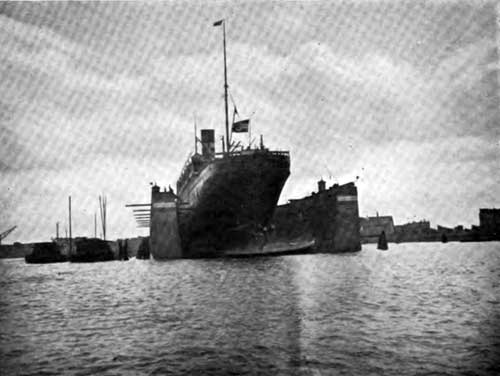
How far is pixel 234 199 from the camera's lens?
44.4 meters

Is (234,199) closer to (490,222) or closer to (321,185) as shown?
(321,185)

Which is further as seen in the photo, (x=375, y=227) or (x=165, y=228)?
(x=375, y=227)

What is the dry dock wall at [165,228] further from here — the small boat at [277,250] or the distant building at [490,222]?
the distant building at [490,222]

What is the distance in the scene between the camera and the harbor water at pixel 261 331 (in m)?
9.94

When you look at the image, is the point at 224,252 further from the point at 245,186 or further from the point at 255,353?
the point at 255,353

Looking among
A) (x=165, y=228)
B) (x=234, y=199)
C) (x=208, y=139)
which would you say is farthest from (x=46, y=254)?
(x=234, y=199)

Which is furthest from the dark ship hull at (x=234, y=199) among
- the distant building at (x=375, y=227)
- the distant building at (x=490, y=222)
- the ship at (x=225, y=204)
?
the distant building at (x=375, y=227)

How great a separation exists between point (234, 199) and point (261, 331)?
3163cm

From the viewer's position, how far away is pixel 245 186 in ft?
143

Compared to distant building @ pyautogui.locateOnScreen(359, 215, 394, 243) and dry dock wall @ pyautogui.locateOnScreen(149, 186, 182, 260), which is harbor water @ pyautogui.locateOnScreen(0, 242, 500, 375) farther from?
distant building @ pyautogui.locateOnScreen(359, 215, 394, 243)

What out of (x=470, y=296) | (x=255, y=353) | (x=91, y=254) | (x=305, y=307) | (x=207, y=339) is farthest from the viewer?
(x=91, y=254)

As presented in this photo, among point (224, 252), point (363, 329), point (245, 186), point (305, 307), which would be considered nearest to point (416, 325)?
point (363, 329)

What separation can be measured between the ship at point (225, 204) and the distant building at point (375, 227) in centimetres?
10800

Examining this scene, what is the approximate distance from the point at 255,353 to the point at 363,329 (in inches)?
141
